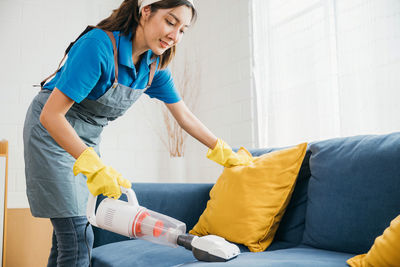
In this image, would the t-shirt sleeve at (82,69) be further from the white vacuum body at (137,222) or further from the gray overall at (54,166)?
the white vacuum body at (137,222)

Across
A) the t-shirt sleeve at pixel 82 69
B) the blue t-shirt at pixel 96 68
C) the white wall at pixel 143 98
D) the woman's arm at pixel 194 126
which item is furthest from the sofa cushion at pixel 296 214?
the white wall at pixel 143 98

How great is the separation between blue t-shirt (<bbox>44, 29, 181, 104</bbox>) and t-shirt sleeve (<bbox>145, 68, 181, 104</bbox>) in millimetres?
117

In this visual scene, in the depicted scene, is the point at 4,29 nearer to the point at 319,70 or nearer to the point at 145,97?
the point at 145,97

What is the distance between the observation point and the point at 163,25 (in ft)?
4.46

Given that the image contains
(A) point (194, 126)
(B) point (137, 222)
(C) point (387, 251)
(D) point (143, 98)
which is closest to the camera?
(C) point (387, 251)

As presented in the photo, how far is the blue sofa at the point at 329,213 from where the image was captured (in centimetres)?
110

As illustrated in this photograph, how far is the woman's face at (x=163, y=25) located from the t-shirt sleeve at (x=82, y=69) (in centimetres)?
20

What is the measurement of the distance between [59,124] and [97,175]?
8.2 inches

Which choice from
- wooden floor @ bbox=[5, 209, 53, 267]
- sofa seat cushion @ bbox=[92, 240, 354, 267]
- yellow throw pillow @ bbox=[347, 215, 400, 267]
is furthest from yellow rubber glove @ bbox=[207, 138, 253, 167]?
wooden floor @ bbox=[5, 209, 53, 267]

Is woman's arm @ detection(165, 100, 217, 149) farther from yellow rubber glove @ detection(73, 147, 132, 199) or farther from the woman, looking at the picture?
yellow rubber glove @ detection(73, 147, 132, 199)

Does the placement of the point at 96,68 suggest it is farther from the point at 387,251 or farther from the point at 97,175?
the point at 387,251

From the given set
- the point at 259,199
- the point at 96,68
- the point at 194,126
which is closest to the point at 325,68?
the point at 194,126

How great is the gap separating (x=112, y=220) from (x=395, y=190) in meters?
0.88

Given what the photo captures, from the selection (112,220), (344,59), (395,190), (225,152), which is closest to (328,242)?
(395,190)
